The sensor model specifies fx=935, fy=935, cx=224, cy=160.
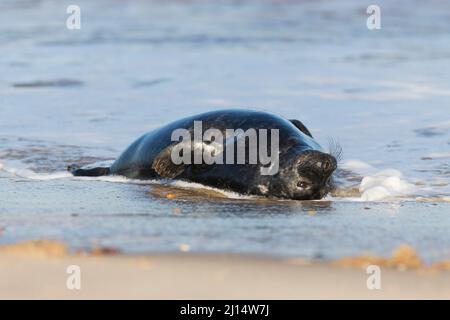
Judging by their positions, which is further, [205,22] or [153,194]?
[205,22]

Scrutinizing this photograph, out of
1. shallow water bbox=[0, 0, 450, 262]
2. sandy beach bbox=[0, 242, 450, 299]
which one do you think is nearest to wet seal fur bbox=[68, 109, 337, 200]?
shallow water bbox=[0, 0, 450, 262]

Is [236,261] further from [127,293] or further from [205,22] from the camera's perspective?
[205,22]

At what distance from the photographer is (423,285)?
157 inches

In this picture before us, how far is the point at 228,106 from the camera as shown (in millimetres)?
9836

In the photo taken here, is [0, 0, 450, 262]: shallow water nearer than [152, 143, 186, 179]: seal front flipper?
Yes

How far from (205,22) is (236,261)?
13.9 metres

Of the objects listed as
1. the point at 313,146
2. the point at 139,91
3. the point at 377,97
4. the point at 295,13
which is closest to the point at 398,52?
the point at 377,97

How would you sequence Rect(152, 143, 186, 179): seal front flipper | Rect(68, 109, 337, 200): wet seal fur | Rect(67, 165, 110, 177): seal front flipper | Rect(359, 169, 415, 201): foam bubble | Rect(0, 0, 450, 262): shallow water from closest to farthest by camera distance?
1. Rect(0, 0, 450, 262): shallow water
2. Rect(68, 109, 337, 200): wet seal fur
3. Rect(359, 169, 415, 201): foam bubble
4. Rect(152, 143, 186, 179): seal front flipper
5. Rect(67, 165, 110, 177): seal front flipper

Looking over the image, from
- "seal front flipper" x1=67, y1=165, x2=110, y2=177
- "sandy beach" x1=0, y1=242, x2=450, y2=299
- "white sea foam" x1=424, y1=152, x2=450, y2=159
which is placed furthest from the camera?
"white sea foam" x1=424, y1=152, x2=450, y2=159

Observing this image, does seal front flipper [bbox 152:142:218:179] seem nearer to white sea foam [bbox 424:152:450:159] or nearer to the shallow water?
the shallow water

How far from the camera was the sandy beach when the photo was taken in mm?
3848

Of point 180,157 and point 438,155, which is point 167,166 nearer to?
point 180,157

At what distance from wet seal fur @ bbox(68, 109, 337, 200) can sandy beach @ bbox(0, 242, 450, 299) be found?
1428mm
